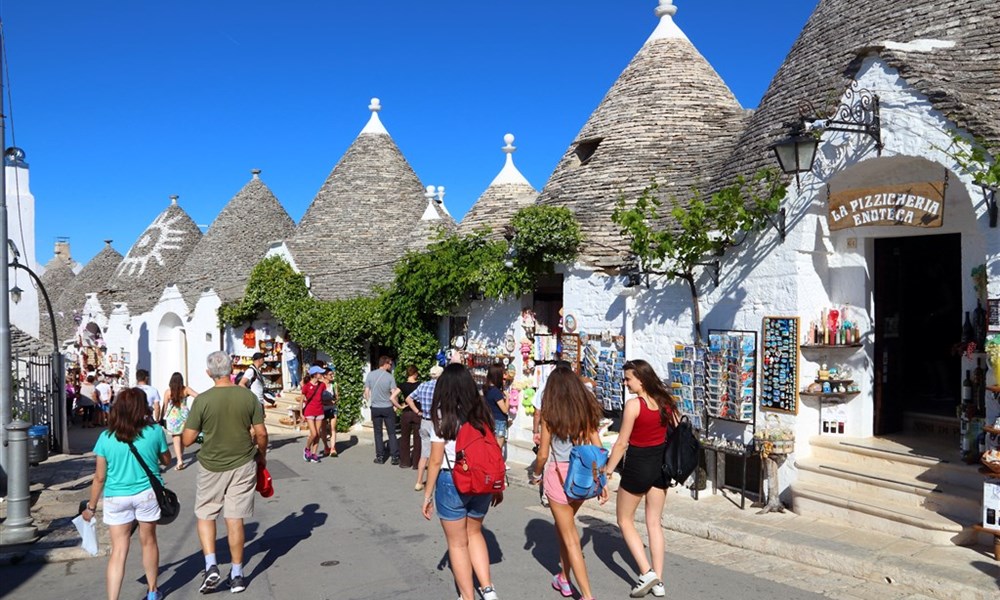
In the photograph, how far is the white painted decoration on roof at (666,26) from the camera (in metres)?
14.7

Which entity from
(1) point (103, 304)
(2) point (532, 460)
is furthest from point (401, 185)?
(1) point (103, 304)

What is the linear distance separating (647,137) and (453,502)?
9276 mm

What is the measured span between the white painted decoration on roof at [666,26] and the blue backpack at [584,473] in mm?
10907

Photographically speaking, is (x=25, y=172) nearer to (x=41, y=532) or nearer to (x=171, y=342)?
(x=171, y=342)

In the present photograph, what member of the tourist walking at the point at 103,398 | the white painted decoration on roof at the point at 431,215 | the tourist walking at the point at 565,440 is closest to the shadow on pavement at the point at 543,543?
the tourist walking at the point at 565,440

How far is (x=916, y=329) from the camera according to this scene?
10.2 metres

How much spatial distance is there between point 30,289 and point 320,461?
11.0 m

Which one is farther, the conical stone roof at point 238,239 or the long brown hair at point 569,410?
the conical stone roof at point 238,239

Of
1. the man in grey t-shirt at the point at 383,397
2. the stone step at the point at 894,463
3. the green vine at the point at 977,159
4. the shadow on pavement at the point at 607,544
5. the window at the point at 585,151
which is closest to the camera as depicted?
the shadow on pavement at the point at 607,544

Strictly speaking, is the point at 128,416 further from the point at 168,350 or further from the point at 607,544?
the point at 168,350

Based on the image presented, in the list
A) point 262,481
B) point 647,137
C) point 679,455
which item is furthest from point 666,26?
point 262,481

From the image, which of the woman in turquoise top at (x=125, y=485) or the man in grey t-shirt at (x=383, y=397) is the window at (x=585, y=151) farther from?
the woman in turquoise top at (x=125, y=485)

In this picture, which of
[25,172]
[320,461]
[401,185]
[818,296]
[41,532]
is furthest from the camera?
[401,185]

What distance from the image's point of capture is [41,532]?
866 cm
